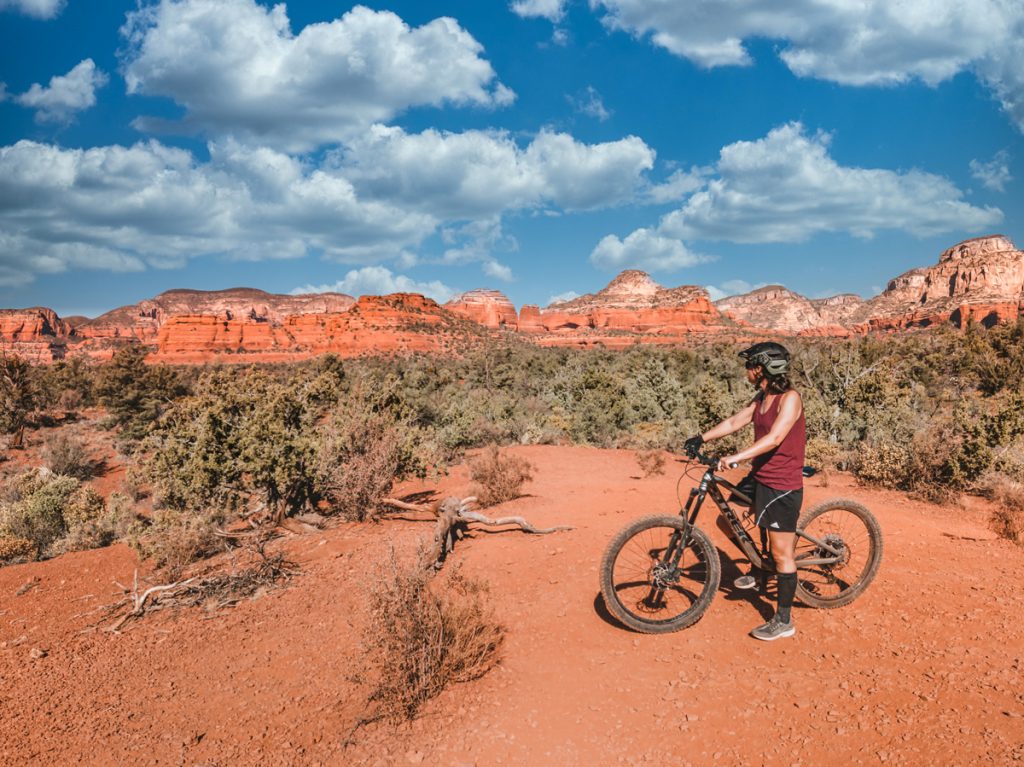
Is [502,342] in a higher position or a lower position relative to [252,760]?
higher

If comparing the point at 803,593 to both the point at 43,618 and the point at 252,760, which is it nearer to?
the point at 252,760

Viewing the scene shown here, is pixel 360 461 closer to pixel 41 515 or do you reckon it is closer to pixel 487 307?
pixel 41 515

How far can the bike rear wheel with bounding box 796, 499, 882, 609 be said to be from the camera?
4.29 meters

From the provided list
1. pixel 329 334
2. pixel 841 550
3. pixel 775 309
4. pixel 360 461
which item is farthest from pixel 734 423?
pixel 775 309

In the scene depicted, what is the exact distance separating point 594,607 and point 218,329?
323 ft

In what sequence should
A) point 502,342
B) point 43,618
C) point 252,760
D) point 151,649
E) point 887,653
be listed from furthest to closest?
point 502,342 → point 43,618 → point 151,649 → point 887,653 → point 252,760

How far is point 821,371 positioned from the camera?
80.0 feet

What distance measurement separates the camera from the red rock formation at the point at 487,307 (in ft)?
460

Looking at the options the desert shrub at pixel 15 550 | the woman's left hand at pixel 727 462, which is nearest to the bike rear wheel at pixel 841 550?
the woman's left hand at pixel 727 462

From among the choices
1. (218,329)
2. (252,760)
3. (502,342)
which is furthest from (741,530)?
(218,329)

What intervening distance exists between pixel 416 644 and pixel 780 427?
3.01m

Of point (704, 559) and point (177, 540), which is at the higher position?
point (704, 559)

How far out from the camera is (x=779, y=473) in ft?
12.7

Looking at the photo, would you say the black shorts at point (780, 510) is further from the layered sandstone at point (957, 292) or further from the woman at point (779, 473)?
the layered sandstone at point (957, 292)
